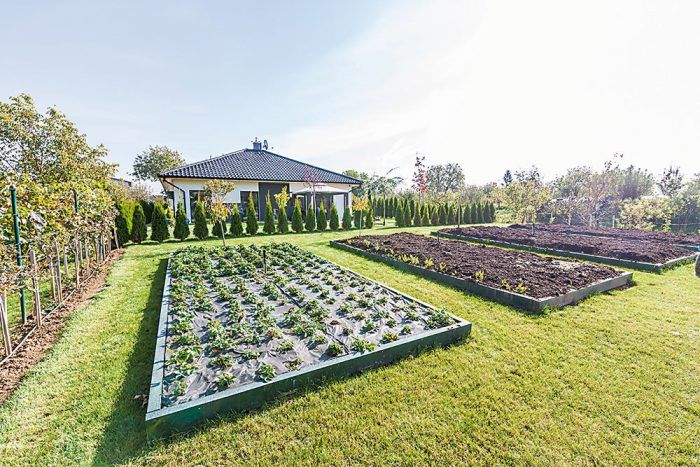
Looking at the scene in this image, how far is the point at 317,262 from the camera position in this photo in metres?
6.86

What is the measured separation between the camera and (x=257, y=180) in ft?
60.1

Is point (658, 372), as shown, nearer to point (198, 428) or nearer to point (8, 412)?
point (198, 428)

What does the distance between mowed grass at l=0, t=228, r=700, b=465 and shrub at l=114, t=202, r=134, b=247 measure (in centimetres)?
750

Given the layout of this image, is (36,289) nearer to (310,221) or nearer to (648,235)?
(310,221)

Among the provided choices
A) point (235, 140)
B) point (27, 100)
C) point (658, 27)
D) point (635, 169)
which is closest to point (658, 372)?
point (658, 27)

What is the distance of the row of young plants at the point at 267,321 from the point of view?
8.89 ft

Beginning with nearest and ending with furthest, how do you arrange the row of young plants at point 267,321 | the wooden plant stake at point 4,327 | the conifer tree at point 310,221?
the row of young plants at point 267,321
the wooden plant stake at point 4,327
the conifer tree at point 310,221

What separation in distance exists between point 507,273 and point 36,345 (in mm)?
7351

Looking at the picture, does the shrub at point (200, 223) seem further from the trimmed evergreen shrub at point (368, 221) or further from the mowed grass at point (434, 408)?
the trimmed evergreen shrub at point (368, 221)

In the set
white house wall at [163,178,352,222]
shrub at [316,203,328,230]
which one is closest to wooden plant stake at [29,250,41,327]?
white house wall at [163,178,352,222]

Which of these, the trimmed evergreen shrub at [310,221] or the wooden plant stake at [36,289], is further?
the trimmed evergreen shrub at [310,221]

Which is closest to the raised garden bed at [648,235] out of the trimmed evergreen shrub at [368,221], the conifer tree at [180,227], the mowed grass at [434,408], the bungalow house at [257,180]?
the trimmed evergreen shrub at [368,221]

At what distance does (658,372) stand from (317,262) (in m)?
5.62

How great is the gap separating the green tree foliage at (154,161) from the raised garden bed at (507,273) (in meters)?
35.2
